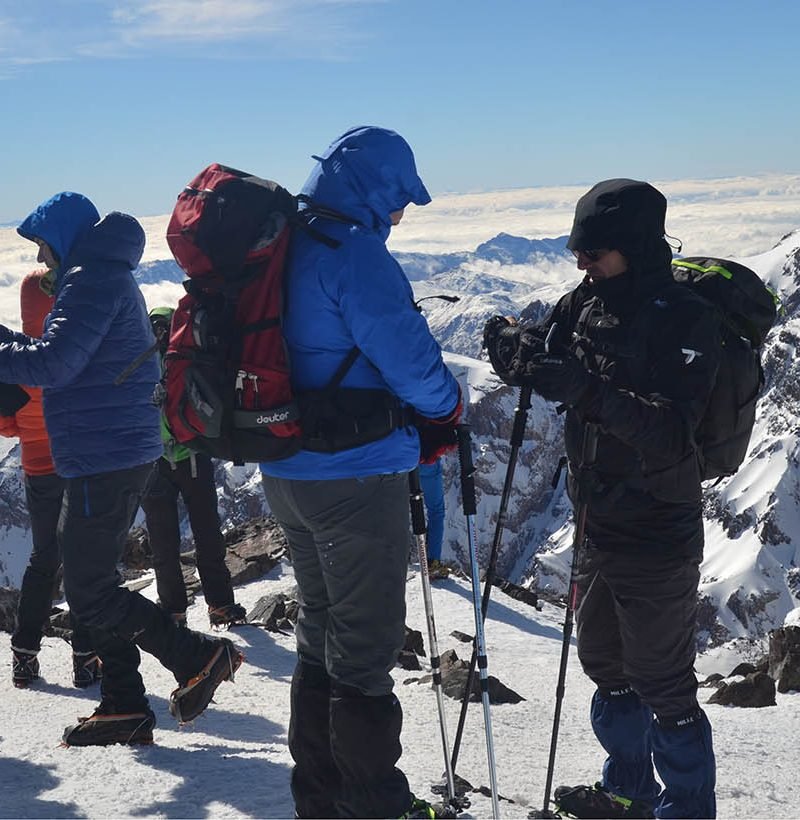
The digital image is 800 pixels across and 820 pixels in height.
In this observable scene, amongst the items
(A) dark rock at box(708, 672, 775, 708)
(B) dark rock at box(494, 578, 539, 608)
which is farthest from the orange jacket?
(B) dark rock at box(494, 578, 539, 608)

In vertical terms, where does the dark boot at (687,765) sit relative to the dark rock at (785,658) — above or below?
above

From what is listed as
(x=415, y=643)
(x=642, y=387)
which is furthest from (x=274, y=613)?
(x=642, y=387)

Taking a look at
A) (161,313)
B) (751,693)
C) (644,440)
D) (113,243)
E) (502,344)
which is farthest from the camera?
(161,313)

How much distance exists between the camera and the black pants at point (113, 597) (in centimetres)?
615

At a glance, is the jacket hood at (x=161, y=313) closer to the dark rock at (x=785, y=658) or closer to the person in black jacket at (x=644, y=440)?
the person in black jacket at (x=644, y=440)

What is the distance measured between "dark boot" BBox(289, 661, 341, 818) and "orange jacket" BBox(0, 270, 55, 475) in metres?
3.78

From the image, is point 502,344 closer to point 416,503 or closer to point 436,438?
point 436,438

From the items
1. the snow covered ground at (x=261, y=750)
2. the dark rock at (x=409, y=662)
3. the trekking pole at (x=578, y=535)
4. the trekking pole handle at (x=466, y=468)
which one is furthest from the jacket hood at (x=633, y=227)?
the dark rock at (x=409, y=662)

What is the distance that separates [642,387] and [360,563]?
174 cm

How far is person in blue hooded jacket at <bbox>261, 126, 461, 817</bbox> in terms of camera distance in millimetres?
4297

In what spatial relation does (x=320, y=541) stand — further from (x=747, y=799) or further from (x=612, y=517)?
(x=747, y=799)

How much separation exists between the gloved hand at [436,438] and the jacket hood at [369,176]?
0.99 m

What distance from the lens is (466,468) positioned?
5090 millimetres

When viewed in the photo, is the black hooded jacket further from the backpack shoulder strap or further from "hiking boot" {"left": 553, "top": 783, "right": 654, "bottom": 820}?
"hiking boot" {"left": 553, "top": 783, "right": 654, "bottom": 820}
